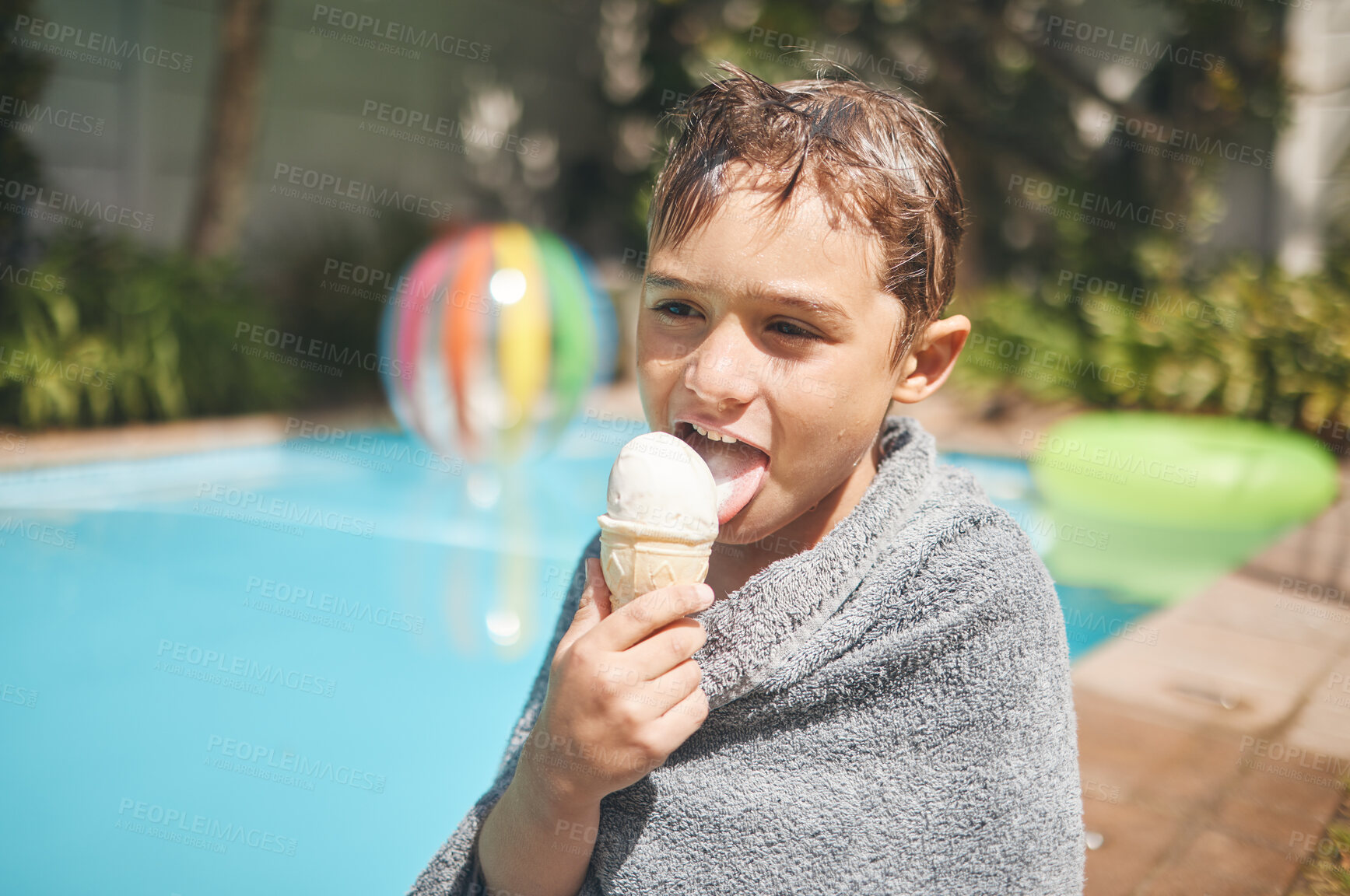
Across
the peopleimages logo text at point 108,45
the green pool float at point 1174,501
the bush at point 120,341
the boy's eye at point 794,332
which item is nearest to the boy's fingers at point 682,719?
the boy's eye at point 794,332

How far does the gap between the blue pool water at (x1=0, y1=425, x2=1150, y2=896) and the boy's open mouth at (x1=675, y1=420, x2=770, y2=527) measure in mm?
2422

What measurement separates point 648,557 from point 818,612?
321 mm

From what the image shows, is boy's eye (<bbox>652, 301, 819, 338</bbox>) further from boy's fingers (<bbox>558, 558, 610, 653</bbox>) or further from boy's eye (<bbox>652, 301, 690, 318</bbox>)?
boy's fingers (<bbox>558, 558, 610, 653</bbox>)

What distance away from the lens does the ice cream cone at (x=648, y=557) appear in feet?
4.42

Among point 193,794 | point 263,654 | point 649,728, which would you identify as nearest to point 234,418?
point 263,654

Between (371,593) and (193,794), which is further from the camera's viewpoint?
(371,593)

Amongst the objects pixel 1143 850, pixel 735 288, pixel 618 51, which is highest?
pixel 618 51

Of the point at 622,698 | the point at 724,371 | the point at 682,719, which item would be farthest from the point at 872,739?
the point at 724,371

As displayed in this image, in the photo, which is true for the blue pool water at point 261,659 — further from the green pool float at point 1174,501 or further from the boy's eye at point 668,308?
the boy's eye at point 668,308

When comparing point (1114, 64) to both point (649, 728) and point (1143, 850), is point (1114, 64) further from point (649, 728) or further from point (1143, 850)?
point (649, 728)

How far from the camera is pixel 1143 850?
2.57 metres

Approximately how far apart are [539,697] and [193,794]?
7.70 feet

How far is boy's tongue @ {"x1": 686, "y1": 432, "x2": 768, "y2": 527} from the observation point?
145cm

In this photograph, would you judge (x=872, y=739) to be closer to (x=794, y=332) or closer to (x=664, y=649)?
(x=664, y=649)
